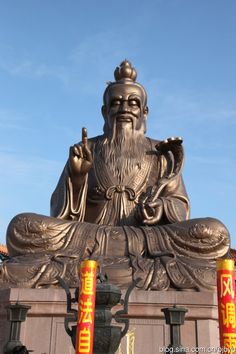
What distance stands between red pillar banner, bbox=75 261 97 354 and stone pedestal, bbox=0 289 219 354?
1.68m

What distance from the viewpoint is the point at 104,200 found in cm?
685

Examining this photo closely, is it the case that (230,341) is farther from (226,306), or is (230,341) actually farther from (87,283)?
(87,283)

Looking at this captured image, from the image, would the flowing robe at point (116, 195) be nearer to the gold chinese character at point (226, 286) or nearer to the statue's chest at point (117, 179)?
the statue's chest at point (117, 179)

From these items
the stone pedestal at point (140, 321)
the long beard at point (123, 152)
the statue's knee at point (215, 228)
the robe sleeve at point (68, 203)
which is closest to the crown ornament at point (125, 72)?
the long beard at point (123, 152)

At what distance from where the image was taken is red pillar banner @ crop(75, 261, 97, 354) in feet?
9.34

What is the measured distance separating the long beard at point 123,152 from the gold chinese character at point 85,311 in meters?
4.06

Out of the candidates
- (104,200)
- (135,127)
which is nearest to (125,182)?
(104,200)

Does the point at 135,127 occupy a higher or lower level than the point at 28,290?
higher

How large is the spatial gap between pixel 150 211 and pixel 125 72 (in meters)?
2.93

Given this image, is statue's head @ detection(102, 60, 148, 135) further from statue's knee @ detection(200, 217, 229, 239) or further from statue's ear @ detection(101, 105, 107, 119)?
statue's knee @ detection(200, 217, 229, 239)

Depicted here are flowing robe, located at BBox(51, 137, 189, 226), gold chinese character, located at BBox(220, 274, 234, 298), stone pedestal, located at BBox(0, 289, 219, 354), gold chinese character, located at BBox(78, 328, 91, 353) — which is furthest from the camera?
flowing robe, located at BBox(51, 137, 189, 226)

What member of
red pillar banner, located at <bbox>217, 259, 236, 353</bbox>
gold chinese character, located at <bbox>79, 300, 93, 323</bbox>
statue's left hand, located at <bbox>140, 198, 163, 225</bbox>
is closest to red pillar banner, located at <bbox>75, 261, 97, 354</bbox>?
gold chinese character, located at <bbox>79, 300, 93, 323</bbox>

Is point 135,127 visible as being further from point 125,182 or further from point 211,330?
point 211,330

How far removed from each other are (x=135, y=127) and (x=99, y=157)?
868mm
